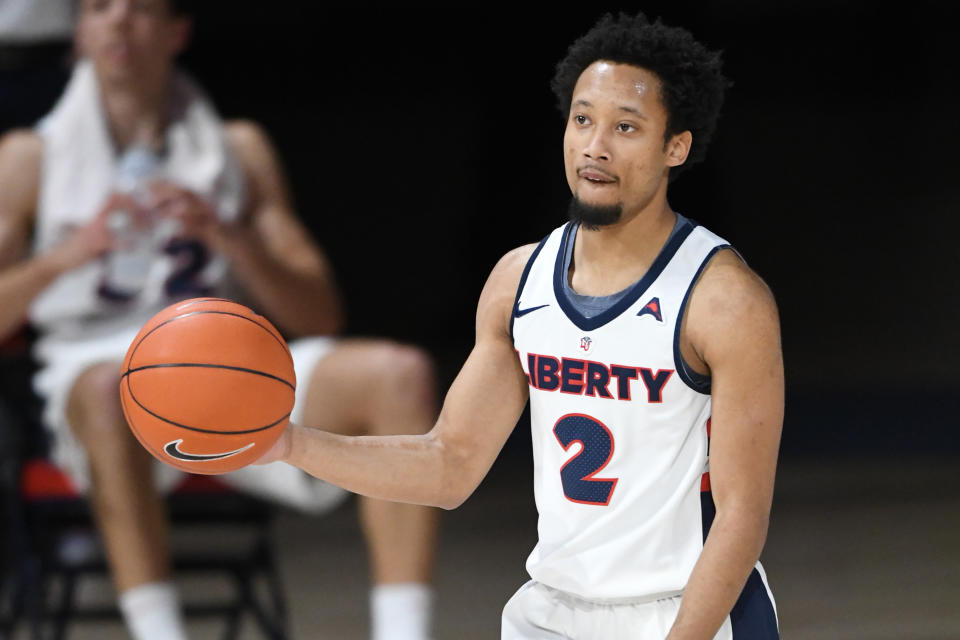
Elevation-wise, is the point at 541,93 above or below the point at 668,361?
below

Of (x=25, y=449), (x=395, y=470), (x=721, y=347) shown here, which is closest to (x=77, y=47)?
(x=25, y=449)

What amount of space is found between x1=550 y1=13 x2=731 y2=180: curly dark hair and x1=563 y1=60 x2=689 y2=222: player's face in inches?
0.6

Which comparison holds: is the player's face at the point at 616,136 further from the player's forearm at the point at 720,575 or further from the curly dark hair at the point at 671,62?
the player's forearm at the point at 720,575

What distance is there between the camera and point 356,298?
9352 mm

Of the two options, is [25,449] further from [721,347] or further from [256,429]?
[721,347]

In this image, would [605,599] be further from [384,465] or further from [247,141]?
[247,141]

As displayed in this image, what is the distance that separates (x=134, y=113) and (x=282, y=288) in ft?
2.04

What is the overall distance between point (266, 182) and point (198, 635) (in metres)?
1.42

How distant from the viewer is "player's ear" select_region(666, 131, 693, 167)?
1.83 metres

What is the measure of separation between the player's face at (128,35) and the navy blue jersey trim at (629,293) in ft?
6.43

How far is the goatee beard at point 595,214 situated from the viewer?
1798mm

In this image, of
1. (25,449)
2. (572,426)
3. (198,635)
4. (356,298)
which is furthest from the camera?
(356,298)

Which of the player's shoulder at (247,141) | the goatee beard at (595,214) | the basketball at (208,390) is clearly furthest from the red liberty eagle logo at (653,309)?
the player's shoulder at (247,141)

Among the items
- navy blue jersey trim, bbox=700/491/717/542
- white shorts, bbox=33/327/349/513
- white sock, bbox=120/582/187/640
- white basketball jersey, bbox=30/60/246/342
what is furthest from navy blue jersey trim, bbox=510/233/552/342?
white basketball jersey, bbox=30/60/246/342
